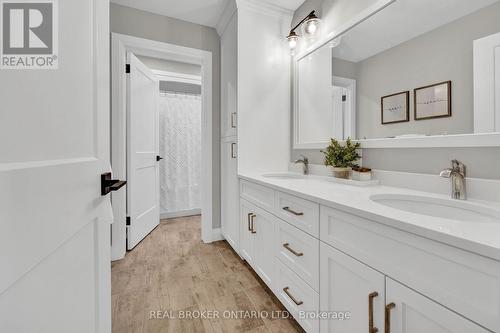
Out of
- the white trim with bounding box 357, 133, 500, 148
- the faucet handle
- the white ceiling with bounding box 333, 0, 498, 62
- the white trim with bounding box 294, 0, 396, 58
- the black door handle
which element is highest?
the white trim with bounding box 294, 0, 396, 58

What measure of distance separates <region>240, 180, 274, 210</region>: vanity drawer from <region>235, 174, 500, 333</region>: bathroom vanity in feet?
0.29

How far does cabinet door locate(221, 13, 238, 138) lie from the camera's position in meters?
2.13

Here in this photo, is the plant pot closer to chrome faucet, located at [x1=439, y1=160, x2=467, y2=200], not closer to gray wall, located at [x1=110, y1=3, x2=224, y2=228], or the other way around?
chrome faucet, located at [x1=439, y1=160, x2=467, y2=200]

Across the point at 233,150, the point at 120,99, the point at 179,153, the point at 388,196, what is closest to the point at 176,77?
the point at 179,153

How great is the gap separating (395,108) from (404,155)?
0.28m

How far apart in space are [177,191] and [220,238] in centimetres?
125

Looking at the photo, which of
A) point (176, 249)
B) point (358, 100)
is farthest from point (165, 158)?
point (358, 100)

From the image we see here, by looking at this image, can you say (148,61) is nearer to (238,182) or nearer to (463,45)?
(238,182)

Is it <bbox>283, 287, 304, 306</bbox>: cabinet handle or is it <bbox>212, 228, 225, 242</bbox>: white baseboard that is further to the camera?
<bbox>212, 228, 225, 242</bbox>: white baseboard

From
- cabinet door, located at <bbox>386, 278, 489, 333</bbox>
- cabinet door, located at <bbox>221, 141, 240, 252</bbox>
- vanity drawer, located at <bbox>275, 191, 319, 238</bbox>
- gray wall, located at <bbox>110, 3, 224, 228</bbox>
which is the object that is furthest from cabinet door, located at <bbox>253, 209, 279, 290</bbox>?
gray wall, located at <bbox>110, 3, 224, 228</bbox>

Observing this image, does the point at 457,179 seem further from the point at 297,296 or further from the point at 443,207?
the point at 297,296

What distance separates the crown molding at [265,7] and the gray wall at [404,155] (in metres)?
0.16

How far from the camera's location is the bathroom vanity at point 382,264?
1.79ft

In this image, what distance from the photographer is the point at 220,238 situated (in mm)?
2584
